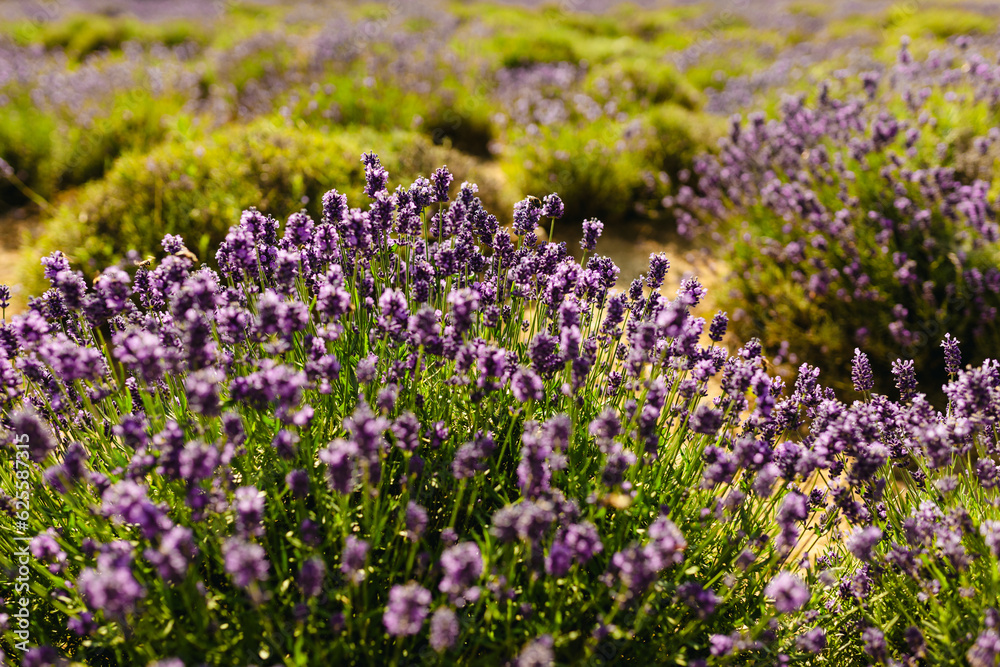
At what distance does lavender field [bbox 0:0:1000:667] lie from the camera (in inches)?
70.4

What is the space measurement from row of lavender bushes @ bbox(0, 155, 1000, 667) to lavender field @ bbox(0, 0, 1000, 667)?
0.06 feet

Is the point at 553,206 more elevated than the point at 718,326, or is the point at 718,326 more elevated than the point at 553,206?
the point at 553,206

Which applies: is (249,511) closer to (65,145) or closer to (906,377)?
(906,377)

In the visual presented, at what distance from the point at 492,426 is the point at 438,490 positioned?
357 mm

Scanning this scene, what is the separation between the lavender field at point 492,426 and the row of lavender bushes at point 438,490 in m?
0.02

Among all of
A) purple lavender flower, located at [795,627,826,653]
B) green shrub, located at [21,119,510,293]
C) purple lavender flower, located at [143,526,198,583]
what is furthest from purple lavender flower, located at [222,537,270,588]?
green shrub, located at [21,119,510,293]

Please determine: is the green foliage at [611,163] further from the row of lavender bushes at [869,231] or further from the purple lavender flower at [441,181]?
the purple lavender flower at [441,181]

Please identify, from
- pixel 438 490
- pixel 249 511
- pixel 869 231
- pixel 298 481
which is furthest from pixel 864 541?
pixel 869 231

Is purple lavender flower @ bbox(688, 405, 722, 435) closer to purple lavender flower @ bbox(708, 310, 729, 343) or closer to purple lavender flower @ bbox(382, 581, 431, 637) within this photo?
purple lavender flower @ bbox(708, 310, 729, 343)

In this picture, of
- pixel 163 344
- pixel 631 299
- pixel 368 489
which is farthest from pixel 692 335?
pixel 163 344

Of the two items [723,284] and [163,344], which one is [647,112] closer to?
[723,284]

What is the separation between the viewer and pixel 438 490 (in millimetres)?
2359

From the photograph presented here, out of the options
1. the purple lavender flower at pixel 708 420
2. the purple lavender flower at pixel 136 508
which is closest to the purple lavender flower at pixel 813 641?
the purple lavender flower at pixel 708 420

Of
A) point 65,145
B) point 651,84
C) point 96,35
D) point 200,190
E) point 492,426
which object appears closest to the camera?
point 492,426
